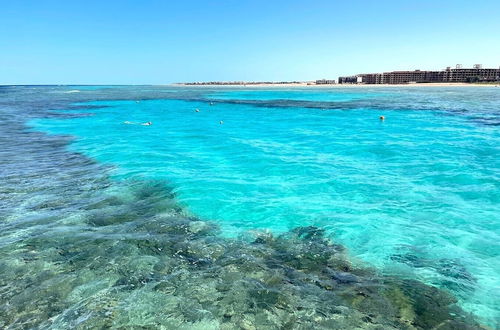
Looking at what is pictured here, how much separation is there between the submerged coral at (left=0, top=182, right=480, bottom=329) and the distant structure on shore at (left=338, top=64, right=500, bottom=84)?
164 metres

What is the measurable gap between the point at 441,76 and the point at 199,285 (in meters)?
174

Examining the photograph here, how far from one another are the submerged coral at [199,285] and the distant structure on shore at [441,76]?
164222 millimetres

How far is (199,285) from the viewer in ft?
18.4

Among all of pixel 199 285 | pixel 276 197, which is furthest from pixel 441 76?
pixel 199 285

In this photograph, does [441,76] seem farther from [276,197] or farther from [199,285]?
[199,285]

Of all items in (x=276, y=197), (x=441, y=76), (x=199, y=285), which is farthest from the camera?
(x=441, y=76)

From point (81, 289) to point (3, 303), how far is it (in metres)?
1.07

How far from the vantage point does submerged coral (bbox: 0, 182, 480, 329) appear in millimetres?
4809

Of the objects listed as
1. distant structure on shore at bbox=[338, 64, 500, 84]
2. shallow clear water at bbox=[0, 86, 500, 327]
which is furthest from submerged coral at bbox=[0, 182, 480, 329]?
distant structure on shore at bbox=[338, 64, 500, 84]

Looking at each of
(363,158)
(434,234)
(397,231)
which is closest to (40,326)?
(397,231)

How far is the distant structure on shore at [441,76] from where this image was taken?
137650 mm

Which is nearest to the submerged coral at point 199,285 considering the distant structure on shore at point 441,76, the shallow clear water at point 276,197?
the shallow clear water at point 276,197

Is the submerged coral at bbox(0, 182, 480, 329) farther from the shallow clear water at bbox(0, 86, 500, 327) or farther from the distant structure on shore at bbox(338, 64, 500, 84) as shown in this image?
the distant structure on shore at bbox(338, 64, 500, 84)

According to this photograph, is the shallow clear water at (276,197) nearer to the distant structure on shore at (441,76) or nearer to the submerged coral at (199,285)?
the submerged coral at (199,285)
